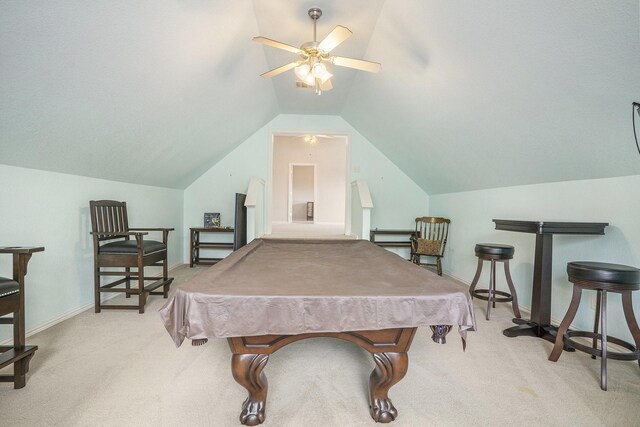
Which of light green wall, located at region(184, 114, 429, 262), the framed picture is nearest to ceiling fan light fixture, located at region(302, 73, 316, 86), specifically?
light green wall, located at region(184, 114, 429, 262)

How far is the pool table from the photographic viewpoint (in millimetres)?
1261

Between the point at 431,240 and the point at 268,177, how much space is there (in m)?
2.92

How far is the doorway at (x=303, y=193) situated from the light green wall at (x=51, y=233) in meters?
6.85

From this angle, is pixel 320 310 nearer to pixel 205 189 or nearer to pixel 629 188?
pixel 629 188

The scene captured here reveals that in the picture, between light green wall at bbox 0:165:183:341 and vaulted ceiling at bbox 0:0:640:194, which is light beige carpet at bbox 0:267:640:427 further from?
vaulted ceiling at bbox 0:0:640:194

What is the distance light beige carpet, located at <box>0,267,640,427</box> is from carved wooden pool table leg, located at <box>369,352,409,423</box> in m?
0.06

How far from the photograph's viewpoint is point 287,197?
31.1 feet

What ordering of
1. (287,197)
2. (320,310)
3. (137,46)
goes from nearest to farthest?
1. (320,310)
2. (137,46)
3. (287,197)

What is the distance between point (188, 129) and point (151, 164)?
66 centimetres

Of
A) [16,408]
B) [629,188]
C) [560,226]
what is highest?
[629,188]

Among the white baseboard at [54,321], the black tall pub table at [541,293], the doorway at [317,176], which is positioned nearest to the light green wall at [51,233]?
the white baseboard at [54,321]

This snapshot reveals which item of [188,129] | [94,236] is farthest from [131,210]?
[188,129]

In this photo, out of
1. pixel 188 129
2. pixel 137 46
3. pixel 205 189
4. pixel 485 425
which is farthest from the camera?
pixel 205 189

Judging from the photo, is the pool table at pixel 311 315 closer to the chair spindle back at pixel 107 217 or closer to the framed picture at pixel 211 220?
the chair spindle back at pixel 107 217
